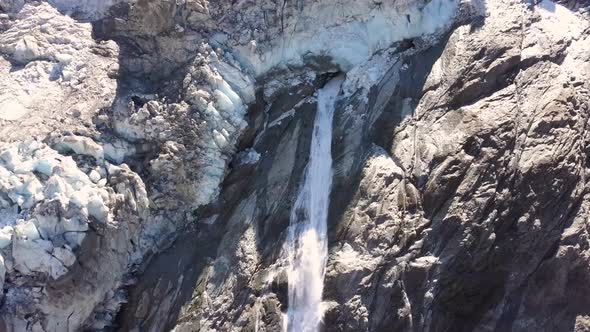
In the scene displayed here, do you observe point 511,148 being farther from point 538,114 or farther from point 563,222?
point 563,222

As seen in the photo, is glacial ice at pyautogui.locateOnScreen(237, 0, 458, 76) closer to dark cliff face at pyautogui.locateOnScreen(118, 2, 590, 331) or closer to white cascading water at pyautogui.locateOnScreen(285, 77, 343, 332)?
white cascading water at pyautogui.locateOnScreen(285, 77, 343, 332)

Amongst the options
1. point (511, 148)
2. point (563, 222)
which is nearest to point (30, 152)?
point (511, 148)

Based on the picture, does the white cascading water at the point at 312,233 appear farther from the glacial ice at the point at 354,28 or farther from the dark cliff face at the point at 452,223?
the glacial ice at the point at 354,28

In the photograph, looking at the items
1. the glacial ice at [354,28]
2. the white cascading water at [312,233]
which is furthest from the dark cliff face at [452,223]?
the glacial ice at [354,28]

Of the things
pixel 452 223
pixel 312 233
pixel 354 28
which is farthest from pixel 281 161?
pixel 452 223

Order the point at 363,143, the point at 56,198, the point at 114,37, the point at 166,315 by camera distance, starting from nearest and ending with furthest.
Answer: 1. the point at 56,198
2. the point at 166,315
3. the point at 363,143
4. the point at 114,37
